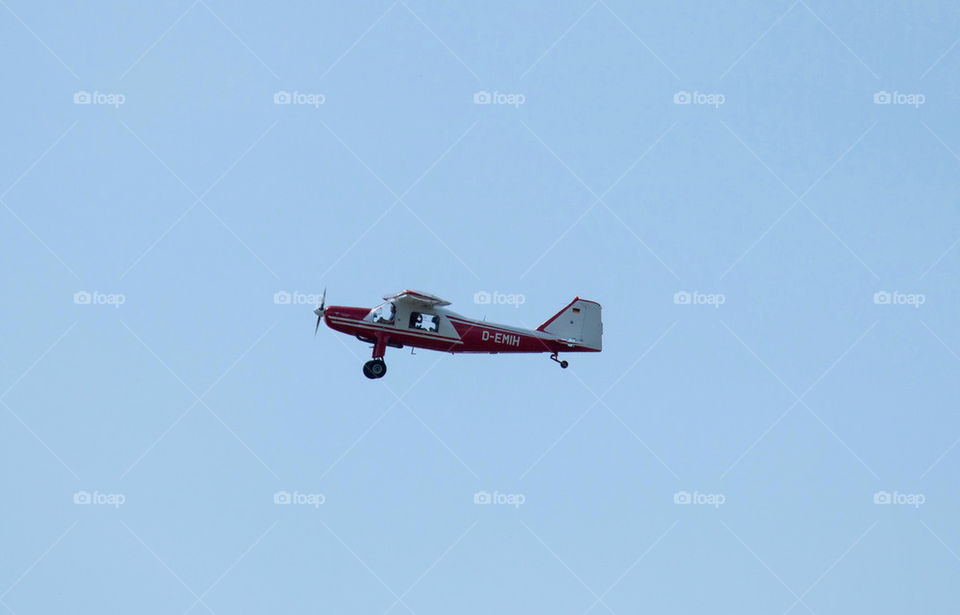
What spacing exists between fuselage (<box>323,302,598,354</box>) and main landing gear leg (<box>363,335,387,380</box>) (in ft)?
0.16

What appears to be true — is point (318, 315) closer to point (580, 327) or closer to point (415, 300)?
point (415, 300)

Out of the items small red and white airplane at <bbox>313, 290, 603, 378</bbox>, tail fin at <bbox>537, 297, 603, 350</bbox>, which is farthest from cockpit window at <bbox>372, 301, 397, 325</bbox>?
tail fin at <bbox>537, 297, 603, 350</bbox>

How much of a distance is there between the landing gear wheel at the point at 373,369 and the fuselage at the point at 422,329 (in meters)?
0.73

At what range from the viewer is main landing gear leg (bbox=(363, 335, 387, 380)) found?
60.8 meters

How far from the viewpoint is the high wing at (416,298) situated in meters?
59.8

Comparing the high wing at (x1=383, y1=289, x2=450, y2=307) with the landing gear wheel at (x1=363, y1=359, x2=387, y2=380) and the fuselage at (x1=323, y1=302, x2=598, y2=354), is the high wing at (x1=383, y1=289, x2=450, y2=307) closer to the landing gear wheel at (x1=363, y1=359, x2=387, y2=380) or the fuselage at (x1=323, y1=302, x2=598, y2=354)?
the fuselage at (x1=323, y1=302, x2=598, y2=354)

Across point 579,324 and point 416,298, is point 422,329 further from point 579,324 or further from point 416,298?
point 579,324

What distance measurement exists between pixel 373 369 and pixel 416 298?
3250mm

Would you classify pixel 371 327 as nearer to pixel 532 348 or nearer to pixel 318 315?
pixel 318 315

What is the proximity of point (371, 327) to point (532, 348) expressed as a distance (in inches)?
258

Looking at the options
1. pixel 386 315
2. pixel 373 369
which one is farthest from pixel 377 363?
pixel 386 315

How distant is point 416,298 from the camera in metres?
60.2

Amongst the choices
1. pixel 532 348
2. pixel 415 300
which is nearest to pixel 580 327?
pixel 532 348

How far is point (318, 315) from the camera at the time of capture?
2402 inches
